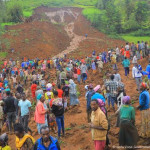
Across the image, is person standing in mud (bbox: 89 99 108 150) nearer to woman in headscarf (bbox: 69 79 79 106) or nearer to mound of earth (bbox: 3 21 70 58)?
woman in headscarf (bbox: 69 79 79 106)

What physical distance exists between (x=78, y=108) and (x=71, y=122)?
1.34 meters

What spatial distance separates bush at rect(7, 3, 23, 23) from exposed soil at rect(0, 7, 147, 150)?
7.02 metres

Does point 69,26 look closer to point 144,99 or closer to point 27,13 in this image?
point 27,13

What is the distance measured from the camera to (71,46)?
34562mm

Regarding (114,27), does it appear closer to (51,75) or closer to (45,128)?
(51,75)

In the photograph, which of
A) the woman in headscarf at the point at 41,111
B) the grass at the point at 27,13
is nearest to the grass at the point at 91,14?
the grass at the point at 27,13

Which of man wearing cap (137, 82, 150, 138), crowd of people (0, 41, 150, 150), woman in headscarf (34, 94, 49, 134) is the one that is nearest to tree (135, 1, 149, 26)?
crowd of people (0, 41, 150, 150)

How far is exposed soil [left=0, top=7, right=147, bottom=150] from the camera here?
22.2 ft

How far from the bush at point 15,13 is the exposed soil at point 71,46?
7.02m

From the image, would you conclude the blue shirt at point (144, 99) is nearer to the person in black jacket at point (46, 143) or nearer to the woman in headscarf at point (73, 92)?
the person in black jacket at point (46, 143)

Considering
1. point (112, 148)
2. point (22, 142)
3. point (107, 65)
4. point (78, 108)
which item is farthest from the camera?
point (107, 65)

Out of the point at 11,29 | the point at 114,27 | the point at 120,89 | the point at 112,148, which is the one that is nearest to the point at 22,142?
the point at 112,148

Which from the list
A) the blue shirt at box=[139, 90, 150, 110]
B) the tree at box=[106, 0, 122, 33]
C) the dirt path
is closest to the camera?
the blue shirt at box=[139, 90, 150, 110]

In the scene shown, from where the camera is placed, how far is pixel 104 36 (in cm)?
4000
